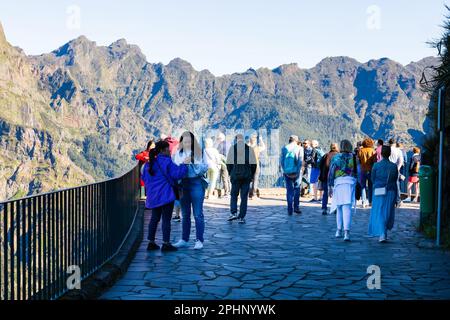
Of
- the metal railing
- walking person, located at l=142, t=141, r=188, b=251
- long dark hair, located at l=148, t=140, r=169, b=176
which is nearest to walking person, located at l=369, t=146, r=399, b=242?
walking person, located at l=142, t=141, r=188, b=251

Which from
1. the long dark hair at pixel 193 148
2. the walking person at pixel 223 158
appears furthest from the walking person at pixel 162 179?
the walking person at pixel 223 158

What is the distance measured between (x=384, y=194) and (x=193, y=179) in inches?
136

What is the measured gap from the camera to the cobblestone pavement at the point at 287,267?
7.01 m

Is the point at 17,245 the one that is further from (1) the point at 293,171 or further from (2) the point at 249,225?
(1) the point at 293,171

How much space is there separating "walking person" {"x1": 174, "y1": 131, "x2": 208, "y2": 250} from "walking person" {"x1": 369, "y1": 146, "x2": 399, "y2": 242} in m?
3.21

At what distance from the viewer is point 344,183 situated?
38.7ft

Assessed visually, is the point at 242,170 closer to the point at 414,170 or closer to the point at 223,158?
the point at 223,158

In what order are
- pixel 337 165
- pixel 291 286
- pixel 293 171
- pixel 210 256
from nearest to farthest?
pixel 291 286, pixel 210 256, pixel 337 165, pixel 293 171

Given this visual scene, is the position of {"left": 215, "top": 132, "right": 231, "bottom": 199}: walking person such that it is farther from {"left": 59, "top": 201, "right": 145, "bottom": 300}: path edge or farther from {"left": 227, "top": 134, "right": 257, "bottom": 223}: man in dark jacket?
{"left": 59, "top": 201, "right": 145, "bottom": 300}: path edge

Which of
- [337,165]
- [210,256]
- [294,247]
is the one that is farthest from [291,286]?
[337,165]

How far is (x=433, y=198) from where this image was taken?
483 inches
